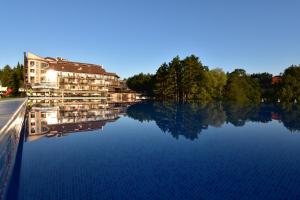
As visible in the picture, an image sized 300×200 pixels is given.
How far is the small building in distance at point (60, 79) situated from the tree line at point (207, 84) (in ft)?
57.2

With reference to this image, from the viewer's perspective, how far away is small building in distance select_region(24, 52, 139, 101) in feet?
188

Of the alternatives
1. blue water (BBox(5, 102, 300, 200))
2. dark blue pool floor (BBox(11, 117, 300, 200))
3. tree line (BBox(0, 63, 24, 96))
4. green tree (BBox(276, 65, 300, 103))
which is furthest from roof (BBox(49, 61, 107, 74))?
dark blue pool floor (BBox(11, 117, 300, 200))

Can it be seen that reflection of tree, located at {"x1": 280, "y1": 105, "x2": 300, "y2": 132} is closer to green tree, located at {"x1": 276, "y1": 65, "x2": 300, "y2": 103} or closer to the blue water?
the blue water

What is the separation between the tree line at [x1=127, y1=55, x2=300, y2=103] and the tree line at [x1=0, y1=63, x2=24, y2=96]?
3952cm

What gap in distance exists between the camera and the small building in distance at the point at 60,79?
188 feet

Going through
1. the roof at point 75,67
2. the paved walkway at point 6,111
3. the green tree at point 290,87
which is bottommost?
the paved walkway at point 6,111

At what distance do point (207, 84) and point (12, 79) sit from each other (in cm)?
5405

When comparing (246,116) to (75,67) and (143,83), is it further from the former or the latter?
(143,83)

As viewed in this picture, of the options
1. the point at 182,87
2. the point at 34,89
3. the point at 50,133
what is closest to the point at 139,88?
the point at 182,87

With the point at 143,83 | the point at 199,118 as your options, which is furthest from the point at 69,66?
the point at 199,118

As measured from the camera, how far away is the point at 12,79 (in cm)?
6594

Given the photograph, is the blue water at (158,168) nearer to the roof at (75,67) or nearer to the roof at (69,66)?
Result: the roof at (75,67)

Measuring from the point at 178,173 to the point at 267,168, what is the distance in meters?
3.62

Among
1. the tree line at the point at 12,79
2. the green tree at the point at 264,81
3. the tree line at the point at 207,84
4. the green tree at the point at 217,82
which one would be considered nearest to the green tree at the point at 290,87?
the tree line at the point at 207,84
